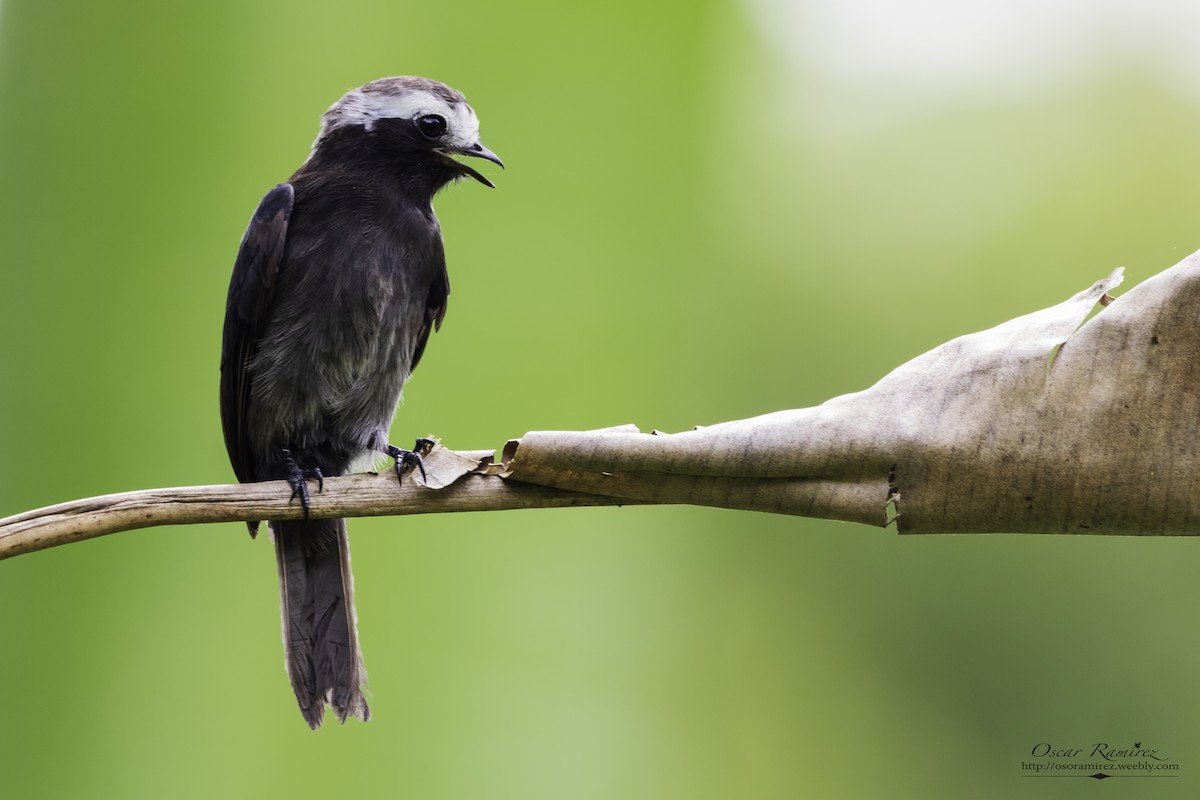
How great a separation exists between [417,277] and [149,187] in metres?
1.33

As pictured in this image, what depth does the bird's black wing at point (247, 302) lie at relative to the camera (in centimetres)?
227

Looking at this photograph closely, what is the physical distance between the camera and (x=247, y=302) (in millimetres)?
2291

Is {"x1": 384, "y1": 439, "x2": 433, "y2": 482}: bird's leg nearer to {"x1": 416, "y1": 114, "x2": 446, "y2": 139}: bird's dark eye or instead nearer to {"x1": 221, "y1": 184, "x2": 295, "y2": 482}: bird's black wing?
{"x1": 221, "y1": 184, "x2": 295, "y2": 482}: bird's black wing

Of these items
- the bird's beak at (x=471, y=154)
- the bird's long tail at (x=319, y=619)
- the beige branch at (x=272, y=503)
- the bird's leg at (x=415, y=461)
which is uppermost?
the bird's beak at (x=471, y=154)

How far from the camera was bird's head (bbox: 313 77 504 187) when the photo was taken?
7.72 feet

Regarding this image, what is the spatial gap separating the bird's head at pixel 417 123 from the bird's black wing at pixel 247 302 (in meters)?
0.23

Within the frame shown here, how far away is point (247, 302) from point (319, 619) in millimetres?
734

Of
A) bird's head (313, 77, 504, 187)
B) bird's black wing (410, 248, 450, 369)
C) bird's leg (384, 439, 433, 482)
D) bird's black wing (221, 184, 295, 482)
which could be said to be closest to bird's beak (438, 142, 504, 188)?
bird's head (313, 77, 504, 187)

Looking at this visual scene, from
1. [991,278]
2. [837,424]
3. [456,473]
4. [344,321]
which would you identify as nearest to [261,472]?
[344,321]

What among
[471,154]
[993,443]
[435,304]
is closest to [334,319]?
[435,304]

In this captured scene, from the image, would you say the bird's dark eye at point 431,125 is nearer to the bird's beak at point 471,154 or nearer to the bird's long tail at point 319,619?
the bird's beak at point 471,154

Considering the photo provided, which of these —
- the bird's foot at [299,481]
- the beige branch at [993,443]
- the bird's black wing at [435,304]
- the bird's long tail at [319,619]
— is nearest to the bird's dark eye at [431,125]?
the bird's black wing at [435,304]

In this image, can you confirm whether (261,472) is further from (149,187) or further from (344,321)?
(149,187)

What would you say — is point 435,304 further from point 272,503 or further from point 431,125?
point 272,503
